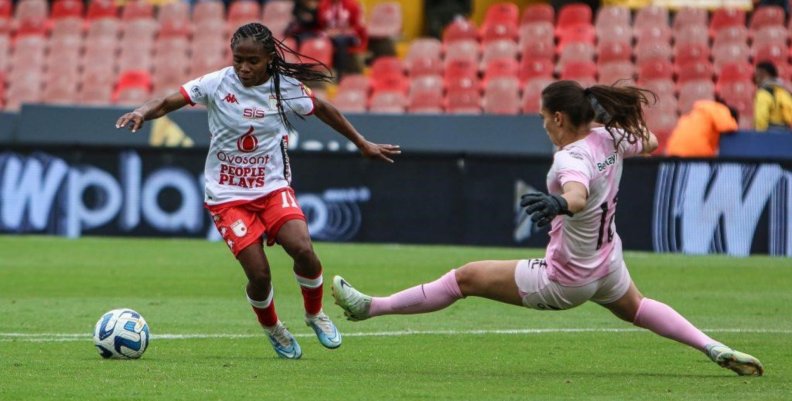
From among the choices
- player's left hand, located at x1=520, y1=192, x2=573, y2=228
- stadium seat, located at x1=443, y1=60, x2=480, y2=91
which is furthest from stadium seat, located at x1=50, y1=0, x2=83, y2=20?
player's left hand, located at x1=520, y1=192, x2=573, y2=228

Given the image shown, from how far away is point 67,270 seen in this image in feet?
51.5

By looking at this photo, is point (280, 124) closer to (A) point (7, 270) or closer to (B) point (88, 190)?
(A) point (7, 270)

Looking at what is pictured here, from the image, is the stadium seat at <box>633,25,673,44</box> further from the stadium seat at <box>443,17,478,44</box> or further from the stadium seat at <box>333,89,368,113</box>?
the stadium seat at <box>333,89,368,113</box>

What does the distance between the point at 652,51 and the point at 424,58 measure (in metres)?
3.43

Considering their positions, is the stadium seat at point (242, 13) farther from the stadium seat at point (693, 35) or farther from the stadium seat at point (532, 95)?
the stadium seat at point (693, 35)

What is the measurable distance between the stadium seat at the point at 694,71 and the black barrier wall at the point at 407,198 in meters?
3.72

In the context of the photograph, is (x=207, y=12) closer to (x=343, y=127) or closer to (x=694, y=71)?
(x=694, y=71)

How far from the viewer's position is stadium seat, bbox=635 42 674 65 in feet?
71.1

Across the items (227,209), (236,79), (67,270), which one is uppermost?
(236,79)

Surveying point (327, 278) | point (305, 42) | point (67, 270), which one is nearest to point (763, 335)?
point (327, 278)

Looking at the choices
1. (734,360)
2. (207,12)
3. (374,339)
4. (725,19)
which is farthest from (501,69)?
(734,360)

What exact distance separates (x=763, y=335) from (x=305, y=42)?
44.2 feet

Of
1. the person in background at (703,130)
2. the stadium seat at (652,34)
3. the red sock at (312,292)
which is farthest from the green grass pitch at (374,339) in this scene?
the stadium seat at (652,34)

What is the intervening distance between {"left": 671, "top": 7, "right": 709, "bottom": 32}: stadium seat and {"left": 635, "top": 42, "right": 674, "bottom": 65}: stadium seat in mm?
590
